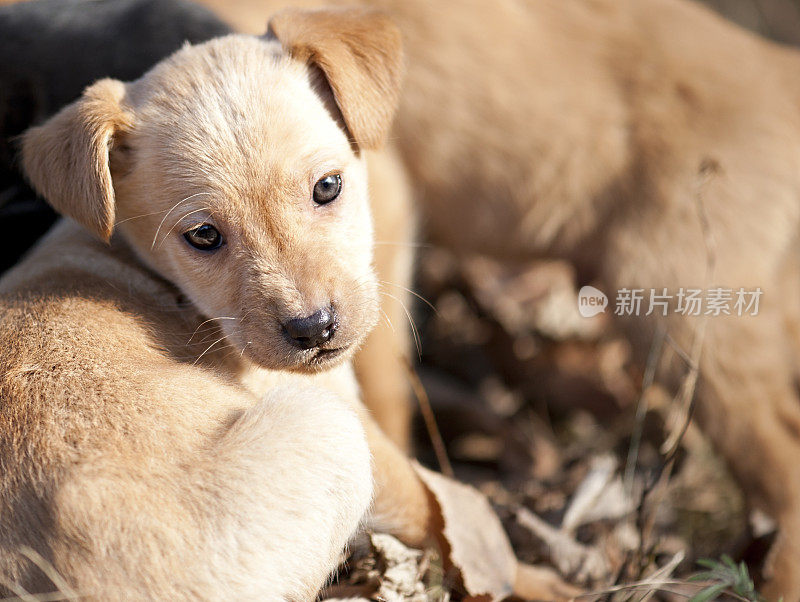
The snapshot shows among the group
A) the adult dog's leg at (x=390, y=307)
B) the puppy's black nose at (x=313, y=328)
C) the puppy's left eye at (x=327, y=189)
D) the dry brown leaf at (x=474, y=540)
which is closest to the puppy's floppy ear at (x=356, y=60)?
the puppy's left eye at (x=327, y=189)

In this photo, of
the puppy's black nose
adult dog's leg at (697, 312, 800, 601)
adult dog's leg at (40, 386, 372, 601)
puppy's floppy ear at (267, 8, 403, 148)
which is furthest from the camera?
adult dog's leg at (697, 312, 800, 601)

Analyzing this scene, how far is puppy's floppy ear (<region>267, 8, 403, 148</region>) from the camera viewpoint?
2.58 metres

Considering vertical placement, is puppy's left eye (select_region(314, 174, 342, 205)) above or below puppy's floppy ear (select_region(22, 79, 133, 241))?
below

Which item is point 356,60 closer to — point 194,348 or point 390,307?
point 194,348

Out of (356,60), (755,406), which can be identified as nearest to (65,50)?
(356,60)

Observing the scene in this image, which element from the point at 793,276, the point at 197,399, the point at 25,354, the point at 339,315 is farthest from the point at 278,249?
the point at 793,276

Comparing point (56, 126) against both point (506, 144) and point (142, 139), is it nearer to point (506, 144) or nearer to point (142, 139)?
point (142, 139)

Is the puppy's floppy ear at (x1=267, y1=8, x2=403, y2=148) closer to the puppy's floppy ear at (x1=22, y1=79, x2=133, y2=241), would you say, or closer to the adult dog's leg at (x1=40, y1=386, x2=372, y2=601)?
the puppy's floppy ear at (x1=22, y1=79, x2=133, y2=241)

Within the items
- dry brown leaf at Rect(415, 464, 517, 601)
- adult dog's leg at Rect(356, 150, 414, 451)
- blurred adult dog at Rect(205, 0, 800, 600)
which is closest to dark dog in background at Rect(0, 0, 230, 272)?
blurred adult dog at Rect(205, 0, 800, 600)

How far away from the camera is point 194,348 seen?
2514mm

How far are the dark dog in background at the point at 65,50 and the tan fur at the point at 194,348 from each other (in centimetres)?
64

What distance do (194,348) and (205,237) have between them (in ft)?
1.21

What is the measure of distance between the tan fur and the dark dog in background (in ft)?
2.09

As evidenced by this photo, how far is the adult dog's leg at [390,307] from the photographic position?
381cm
